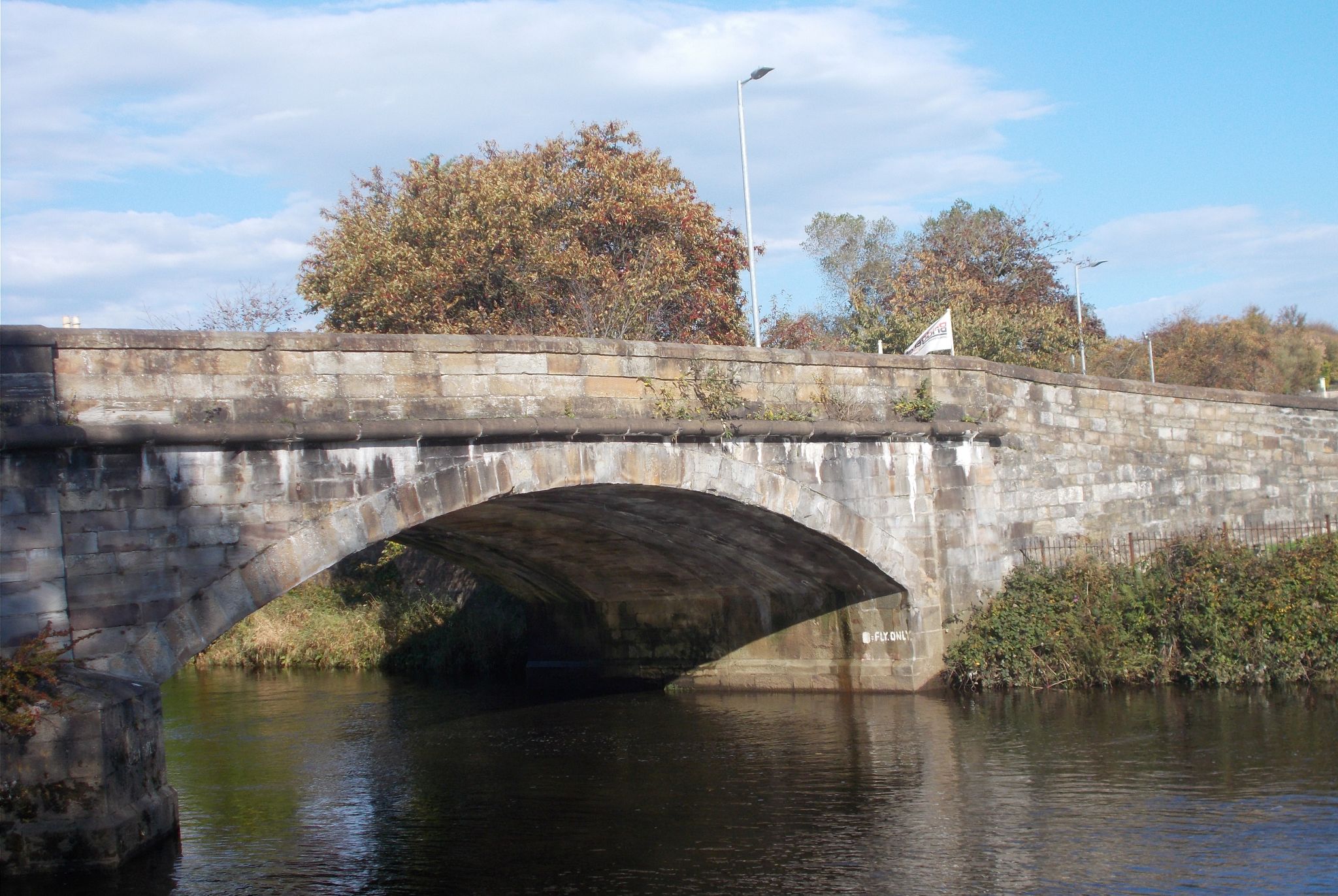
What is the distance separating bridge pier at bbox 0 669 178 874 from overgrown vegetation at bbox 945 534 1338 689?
1021cm

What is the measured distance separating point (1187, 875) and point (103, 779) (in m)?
7.46

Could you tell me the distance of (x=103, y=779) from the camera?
8.86 m

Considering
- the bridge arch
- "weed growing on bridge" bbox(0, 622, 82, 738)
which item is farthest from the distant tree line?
"weed growing on bridge" bbox(0, 622, 82, 738)

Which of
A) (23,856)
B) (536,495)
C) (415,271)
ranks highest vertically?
(415,271)

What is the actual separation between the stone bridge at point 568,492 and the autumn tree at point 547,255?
19.2ft

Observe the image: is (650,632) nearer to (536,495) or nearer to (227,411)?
(536,495)

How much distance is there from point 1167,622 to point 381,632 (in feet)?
47.0

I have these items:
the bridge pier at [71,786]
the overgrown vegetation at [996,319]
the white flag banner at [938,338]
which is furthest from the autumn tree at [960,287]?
the bridge pier at [71,786]

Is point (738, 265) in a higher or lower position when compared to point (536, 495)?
higher

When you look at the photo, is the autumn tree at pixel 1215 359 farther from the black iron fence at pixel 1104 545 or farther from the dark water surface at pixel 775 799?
the dark water surface at pixel 775 799

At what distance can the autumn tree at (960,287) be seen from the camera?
29.1 meters

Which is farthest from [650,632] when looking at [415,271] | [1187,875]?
[1187,875]

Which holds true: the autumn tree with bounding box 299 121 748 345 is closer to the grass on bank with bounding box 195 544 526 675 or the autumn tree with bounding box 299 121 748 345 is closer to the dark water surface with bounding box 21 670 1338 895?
the grass on bank with bounding box 195 544 526 675

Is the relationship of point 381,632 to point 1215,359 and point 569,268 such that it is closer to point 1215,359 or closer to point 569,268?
point 569,268
